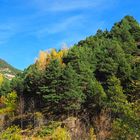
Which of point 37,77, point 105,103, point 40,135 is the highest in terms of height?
point 37,77

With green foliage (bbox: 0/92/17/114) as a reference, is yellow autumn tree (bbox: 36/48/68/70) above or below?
above

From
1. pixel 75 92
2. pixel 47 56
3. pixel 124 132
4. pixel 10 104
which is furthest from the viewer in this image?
pixel 47 56

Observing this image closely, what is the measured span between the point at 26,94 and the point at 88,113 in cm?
1892

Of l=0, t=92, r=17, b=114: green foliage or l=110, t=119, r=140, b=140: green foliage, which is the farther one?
l=0, t=92, r=17, b=114: green foliage

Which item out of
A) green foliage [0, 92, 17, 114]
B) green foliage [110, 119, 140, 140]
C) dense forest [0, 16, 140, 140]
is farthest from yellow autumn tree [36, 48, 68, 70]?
green foliage [110, 119, 140, 140]

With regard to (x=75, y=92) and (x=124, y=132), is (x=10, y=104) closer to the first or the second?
(x=75, y=92)

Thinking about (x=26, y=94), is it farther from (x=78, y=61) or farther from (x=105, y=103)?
(x=105, y=103)

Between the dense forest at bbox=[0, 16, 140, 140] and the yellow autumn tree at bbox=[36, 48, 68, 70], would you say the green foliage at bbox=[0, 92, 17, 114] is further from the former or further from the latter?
the yellow autumn tree at bbox=[36, 48, 68, 70]

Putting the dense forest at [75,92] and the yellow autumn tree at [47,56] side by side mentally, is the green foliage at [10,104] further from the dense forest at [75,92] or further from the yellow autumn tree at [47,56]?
the yellow autumn tree at [47,56]

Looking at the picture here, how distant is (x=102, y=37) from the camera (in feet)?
313

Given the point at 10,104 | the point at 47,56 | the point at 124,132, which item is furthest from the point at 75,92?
the point at 124,132

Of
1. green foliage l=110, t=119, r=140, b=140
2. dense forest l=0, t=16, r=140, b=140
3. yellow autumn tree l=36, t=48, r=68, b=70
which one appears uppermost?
yellow autumn tree l=36, t=48, r=68, b=70

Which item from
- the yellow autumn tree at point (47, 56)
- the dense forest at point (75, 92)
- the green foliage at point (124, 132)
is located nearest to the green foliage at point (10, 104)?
the dense forest at point (75, 92)

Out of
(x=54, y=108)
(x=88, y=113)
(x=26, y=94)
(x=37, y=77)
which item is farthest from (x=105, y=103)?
(x=26, y=94)
